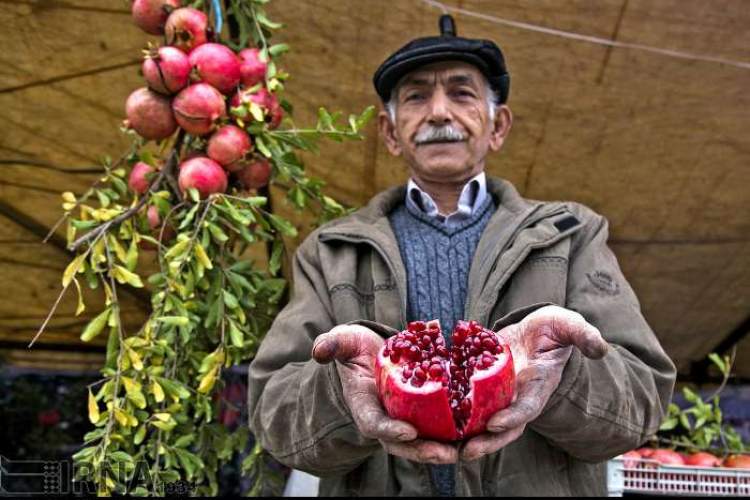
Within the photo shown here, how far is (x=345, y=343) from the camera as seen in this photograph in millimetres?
1605

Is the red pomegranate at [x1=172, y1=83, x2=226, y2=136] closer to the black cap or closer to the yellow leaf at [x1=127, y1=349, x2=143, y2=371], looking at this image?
the black cap

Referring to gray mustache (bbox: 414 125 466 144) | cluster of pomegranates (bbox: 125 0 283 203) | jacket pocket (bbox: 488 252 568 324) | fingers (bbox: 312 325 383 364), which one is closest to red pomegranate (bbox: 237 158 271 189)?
cluster of pomegranates (bbox: 125 0 283 203)

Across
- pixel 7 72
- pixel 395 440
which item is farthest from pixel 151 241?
pixel 395 440

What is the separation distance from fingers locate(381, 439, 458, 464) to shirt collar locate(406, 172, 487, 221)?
98cm

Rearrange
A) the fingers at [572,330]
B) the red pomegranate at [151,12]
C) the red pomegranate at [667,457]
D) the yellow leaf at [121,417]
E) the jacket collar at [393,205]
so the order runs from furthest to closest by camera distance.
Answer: the red pomegranate at [667,457]
the red pomegranate at [151,12]
the jacket collar at [393,205]
the yellow leaf at [121,417]
the fingers at [572,330]

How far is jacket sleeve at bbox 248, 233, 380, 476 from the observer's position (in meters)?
1.81

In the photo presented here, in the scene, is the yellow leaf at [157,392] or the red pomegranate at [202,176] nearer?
the yellow leaf at [157,392]

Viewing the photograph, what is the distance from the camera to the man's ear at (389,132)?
105 inches

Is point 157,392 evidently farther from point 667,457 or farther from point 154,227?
point 667,457

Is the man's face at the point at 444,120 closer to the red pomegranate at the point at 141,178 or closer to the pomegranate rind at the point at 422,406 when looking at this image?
the red pomegranate at the point at 141,178

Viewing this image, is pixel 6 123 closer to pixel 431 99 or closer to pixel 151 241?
pixel 151 241

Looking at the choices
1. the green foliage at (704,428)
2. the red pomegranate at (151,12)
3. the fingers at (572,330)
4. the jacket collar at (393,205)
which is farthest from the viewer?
the green foliage at (704,428)

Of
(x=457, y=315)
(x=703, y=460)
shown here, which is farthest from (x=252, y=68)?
(x=703, y=460)

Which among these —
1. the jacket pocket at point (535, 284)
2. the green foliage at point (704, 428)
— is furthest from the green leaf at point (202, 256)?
the green foliage at point (704, 428)
